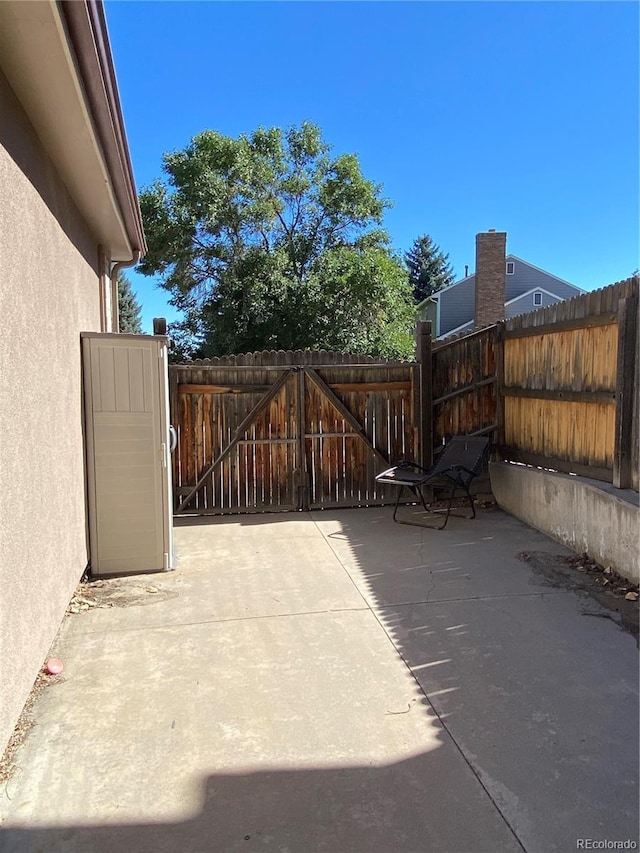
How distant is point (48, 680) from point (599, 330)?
483 cm

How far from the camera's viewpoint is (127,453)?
15.9ft

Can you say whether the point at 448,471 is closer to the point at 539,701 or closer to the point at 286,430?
the point at 286,430

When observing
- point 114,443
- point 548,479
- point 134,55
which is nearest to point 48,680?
point 114,443

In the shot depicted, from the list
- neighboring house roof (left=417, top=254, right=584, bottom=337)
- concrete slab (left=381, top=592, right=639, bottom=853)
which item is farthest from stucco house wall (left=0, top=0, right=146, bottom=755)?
neighboring house roof (left=417, top=254, right=584, bottom=337)

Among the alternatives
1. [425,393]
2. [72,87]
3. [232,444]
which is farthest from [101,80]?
[425,393]

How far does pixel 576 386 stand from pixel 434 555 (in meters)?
2.04

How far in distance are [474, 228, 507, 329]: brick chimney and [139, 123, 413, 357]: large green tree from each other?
310cm

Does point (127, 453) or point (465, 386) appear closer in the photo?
point (127, 453)

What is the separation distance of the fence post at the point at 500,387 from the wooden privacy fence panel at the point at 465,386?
0.28 ft

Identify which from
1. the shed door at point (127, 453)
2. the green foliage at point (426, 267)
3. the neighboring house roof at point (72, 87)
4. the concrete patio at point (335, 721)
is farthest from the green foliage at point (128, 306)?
the concrete patio at point (335, 721)

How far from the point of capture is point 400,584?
4547 millimetres

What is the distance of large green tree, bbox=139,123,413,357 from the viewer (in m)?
16.6

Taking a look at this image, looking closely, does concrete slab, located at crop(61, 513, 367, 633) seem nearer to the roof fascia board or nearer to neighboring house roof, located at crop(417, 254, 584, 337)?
the roof fascia board

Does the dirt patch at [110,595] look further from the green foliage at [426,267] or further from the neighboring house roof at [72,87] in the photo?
the green foliage at [426,267]
